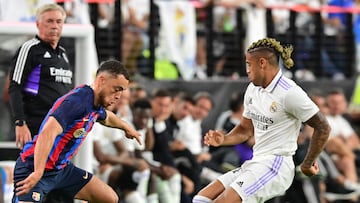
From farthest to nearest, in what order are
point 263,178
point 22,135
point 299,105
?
1. point 22,135
2. point 263,178
3. point 299,105

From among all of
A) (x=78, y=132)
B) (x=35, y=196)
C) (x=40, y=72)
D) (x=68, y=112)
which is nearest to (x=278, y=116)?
(x=78, y=132)

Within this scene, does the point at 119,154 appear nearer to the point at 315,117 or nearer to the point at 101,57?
the point at 101,57

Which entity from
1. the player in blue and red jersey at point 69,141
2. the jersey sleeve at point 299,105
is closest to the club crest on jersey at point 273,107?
the jersey sleeve at point 299,105

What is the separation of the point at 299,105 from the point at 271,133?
1.33 ft

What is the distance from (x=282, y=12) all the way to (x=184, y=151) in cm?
395

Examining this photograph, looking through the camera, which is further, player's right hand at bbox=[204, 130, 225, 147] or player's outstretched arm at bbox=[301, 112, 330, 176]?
player's right hand at bbox=[204, 130, 225, 147]

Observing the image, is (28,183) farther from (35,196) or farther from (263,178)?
(263,178)

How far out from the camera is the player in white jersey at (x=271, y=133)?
28.0 ft

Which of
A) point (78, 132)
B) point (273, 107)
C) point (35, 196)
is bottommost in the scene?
point (35, 196)

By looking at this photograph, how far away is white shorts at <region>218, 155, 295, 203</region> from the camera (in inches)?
337

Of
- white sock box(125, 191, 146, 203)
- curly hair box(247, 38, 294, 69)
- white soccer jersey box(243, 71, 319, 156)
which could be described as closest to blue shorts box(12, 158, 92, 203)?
white soccer jersey box(243, 71, 319, 156)

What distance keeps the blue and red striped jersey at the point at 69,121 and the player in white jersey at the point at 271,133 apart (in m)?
1.17

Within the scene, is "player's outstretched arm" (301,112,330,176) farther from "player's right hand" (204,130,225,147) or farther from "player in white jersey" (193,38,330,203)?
"player's right hand" (204,130,225,147)

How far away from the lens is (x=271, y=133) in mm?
8734
